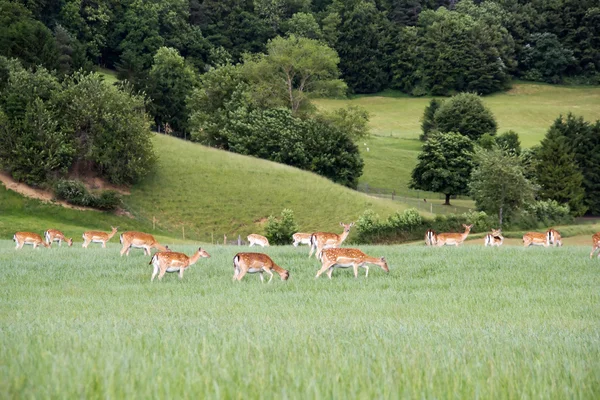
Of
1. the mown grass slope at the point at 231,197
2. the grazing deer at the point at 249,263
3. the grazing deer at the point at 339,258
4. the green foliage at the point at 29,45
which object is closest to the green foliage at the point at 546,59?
the mown grass slope at the point at 231,197

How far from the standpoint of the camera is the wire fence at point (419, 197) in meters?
86.6

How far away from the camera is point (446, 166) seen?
303 feet

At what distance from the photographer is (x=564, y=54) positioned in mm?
160375

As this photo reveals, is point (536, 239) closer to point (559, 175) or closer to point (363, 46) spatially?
point (559, 175)

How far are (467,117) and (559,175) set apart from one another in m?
30.6

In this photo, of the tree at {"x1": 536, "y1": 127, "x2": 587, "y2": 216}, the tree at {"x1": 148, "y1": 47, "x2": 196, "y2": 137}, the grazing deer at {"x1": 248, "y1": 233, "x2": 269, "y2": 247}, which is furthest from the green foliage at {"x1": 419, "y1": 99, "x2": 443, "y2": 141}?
the grazing deer at {"x1": 248, "y1": 233, "x2": 269, "y2": 247}

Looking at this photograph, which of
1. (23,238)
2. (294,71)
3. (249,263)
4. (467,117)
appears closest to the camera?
(249,263)

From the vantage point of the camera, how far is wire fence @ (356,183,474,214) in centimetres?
8656

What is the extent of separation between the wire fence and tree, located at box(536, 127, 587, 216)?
9307mm

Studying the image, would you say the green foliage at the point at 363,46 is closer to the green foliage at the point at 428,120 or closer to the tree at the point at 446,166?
the green foliage at the point at 428,120

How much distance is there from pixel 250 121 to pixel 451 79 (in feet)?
253

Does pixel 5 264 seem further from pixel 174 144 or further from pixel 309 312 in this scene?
pixel 174 144

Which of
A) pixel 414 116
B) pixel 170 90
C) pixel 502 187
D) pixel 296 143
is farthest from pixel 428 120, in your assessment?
pixel 502 187

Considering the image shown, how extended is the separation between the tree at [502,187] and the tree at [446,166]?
757 inches
